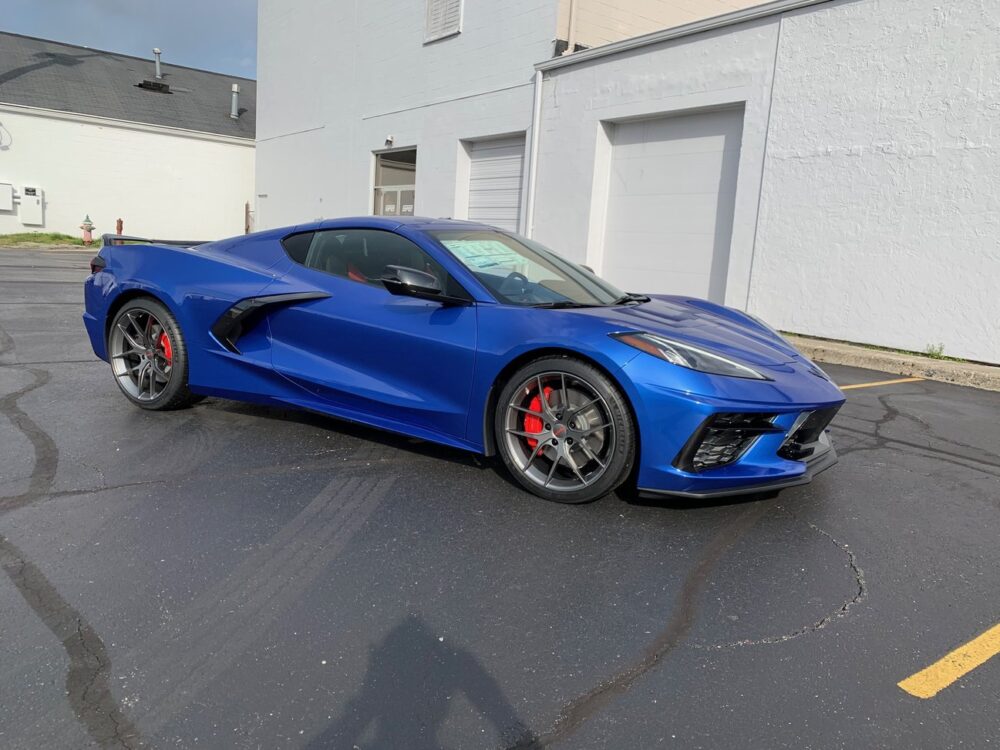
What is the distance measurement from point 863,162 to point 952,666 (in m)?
7.92

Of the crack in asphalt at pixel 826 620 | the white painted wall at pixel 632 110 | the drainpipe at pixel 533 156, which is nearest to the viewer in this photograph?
the crack in asphalt at pixel 826 620

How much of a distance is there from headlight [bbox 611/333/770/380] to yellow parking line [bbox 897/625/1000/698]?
4.19 ft

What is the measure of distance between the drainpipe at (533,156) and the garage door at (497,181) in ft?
1.82

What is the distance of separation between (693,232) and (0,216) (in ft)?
83.0

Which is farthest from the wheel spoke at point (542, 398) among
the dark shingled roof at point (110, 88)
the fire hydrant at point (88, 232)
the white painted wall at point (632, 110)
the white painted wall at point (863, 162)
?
the dark shingled roof at point (110, 88)

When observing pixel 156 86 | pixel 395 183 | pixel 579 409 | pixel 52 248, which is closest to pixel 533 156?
pixel 395 183

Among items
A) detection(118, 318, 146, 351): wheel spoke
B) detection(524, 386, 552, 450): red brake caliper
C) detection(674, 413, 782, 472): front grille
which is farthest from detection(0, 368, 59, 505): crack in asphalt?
detection(674, 413, 782, 472): front grille

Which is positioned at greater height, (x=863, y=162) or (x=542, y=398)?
(x=863, y=162)

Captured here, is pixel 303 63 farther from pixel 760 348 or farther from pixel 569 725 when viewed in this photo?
pixel 569 725

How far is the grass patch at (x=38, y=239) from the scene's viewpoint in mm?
24405

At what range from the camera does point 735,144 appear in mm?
10320

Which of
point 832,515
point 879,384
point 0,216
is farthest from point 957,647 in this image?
point 0,216

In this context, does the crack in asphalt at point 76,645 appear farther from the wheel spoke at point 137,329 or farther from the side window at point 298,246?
the side window at point 298,246

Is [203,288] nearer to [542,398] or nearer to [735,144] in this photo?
[542,398]
